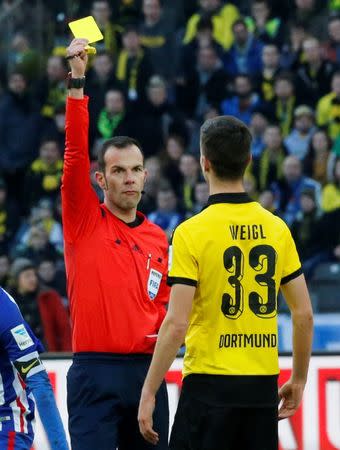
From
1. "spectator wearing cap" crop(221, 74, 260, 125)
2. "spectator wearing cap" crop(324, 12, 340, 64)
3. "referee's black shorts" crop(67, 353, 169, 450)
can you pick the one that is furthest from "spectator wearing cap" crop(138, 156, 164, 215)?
"referee's black shorts" crop(67, 353, 169, 450)

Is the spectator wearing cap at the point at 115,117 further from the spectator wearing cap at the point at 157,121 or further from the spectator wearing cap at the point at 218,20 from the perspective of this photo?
the spectator wearing cap at the point at 218,20

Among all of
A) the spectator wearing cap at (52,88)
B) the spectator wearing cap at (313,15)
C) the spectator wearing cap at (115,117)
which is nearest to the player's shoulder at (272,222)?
the spectator wearing cap at (115,117)

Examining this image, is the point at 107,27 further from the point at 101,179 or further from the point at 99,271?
the point at 99,271

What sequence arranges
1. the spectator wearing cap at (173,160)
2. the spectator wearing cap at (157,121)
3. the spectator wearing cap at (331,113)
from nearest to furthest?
the spectator wearing cap at (331,113) → the spectator wearing cap at (173,160) → the spectator wearing cap at (157,121)

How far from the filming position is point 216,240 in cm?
491

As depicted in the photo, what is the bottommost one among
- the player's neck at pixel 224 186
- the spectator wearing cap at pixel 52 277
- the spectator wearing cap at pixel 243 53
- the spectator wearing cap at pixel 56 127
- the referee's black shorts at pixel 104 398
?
the referee's black shorts at pixel 104 398

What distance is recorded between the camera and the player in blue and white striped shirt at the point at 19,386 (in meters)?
5.31

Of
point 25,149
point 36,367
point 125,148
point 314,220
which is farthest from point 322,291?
point 36,367

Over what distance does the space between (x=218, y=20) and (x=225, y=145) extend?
9858 millimetres

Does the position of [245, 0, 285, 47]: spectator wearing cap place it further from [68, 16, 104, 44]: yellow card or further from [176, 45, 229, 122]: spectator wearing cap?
[68, 16, 104, 44]: yellow card

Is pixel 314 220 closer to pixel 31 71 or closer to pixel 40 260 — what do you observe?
pixel 40 260

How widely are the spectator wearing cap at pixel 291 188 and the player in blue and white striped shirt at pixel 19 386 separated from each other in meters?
7.78

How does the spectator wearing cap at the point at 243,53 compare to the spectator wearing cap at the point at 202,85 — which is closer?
the spectator wearing cap at the point at 243,53

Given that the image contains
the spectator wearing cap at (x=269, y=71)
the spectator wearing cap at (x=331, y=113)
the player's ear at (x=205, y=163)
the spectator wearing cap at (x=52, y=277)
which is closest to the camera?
the player's ear at (x=205, y=163)
